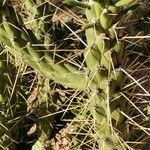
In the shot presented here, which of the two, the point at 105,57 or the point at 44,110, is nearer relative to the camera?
the point at 105,57

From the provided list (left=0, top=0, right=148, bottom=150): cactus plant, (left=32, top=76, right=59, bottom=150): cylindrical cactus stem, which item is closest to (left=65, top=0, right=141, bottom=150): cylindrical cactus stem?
(left=0, top=0, right=148, bottom=150): cactus plant

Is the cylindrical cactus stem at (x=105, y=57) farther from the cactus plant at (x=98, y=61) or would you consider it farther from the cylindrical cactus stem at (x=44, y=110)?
the cylindrical cactus stem at (x=44, y=110)

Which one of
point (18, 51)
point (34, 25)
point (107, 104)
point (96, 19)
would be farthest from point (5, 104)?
point (96, 19)

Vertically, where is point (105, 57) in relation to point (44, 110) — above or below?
above

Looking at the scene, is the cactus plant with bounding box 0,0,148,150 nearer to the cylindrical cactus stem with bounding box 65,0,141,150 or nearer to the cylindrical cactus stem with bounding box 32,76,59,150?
the cylindrical cactus stem with bounding box 65,0,141,150

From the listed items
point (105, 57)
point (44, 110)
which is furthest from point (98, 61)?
point (44, 110)

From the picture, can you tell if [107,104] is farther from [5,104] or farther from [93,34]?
[5,104]

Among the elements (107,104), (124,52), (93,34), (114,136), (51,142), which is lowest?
(51,142)

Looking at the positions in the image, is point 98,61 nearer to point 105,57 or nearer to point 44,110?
point 105,57

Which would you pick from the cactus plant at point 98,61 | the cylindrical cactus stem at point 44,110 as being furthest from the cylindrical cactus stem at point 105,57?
the cylindrical cactus stem at point 44,110

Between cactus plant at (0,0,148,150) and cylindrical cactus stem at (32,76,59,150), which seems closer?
cactus plant at (0,0,148,150)

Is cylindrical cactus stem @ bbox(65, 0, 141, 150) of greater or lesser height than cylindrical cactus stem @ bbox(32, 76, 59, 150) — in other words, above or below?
above
